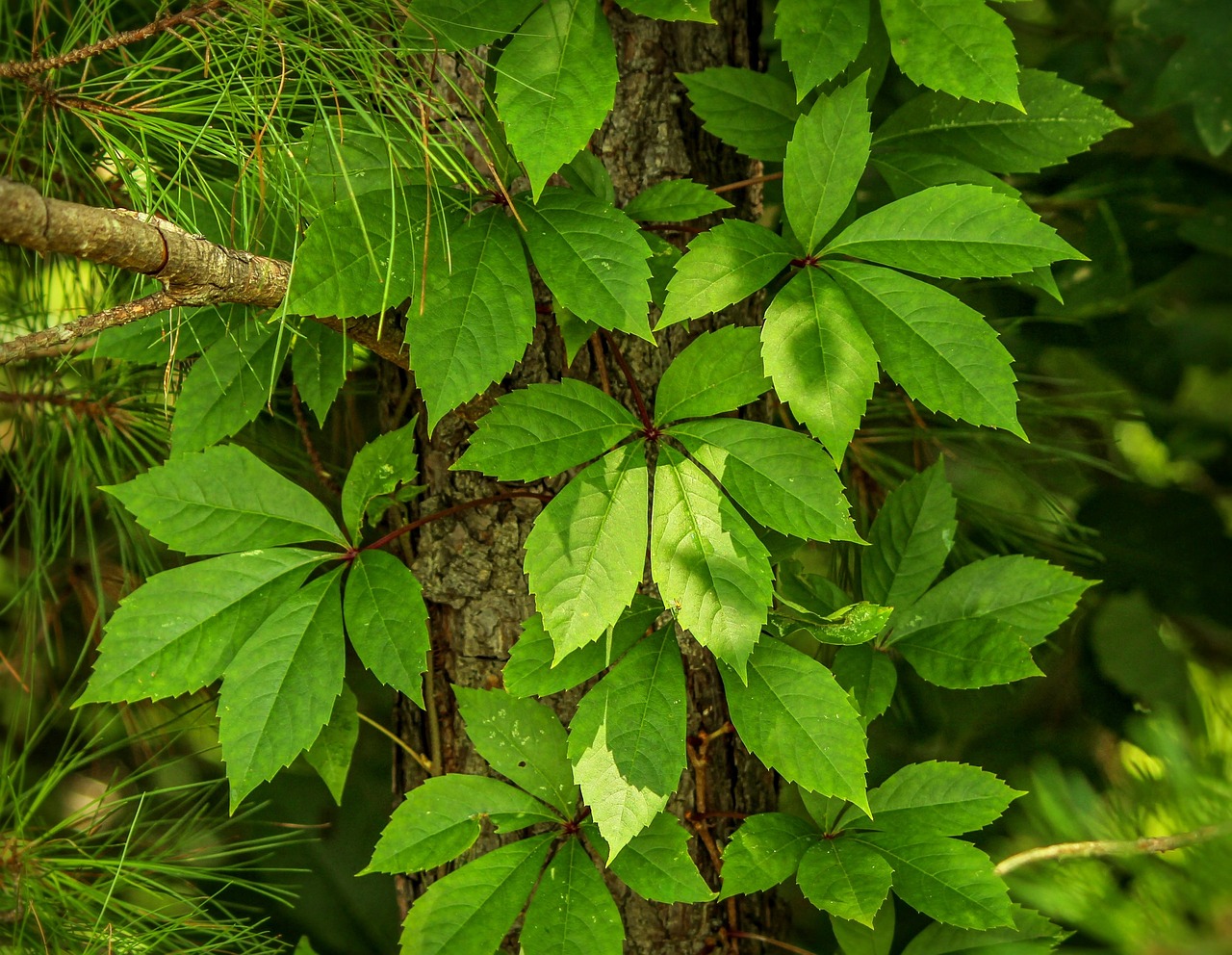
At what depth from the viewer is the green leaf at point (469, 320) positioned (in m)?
0.78

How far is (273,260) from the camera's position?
793 mm

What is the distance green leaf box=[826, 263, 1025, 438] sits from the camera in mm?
814

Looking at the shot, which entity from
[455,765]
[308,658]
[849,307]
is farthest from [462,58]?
[455,765]

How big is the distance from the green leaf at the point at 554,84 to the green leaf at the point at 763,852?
0.55 metres

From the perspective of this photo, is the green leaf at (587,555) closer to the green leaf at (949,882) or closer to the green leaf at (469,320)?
the green leaf at (469,320)

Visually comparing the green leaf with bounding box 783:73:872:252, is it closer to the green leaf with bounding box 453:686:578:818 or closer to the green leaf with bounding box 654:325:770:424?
the green leaf with bounding box 654:325:770:424

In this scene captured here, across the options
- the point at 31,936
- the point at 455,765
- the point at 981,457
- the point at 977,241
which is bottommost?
the point at 31,936

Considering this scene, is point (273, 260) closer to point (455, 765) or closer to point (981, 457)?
point (455, 765)

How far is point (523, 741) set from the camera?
36.1 inches

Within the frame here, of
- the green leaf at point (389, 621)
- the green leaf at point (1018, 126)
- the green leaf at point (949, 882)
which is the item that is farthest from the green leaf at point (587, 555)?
the green leaf at point (1018, 126)

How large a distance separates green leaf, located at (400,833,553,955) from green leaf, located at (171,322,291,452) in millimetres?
436

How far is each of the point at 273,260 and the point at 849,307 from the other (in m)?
0.44

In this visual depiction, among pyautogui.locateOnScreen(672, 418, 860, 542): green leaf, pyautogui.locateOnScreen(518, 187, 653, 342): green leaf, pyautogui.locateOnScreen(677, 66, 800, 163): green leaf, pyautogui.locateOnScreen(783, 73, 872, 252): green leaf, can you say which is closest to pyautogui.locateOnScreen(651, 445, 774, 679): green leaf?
pyautogui.locateOnScreen(672, 418, 860, 542): green leaf

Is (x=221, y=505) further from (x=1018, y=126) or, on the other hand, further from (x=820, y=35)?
(x=1018, y=126)
